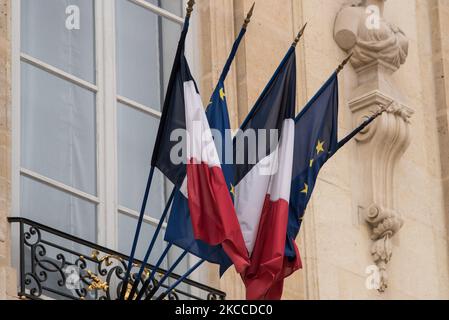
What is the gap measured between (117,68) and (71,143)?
0.66 meters

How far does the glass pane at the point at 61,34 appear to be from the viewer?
10.9 metres

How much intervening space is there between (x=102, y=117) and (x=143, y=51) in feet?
2.19

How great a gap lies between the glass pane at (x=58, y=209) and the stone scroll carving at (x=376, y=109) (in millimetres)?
2055

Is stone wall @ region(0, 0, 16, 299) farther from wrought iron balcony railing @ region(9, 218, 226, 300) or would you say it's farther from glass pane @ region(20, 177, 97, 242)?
glass pane @ region(20, 177, 97, 242)

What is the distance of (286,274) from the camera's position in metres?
10.3

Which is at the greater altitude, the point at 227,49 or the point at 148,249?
the point at 227,49

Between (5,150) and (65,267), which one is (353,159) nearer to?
(65,267)

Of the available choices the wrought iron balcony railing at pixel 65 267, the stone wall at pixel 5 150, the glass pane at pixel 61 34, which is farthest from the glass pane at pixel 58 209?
the glass pane at pixel 61 34

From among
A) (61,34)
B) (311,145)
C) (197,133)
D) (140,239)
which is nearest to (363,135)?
(311,145)

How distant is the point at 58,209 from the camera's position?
10625 mm

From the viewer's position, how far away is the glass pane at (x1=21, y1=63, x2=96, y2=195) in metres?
10.6

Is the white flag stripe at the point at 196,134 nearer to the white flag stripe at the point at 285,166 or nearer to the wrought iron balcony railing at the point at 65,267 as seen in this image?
the white flag stripe at the point at 285,166
